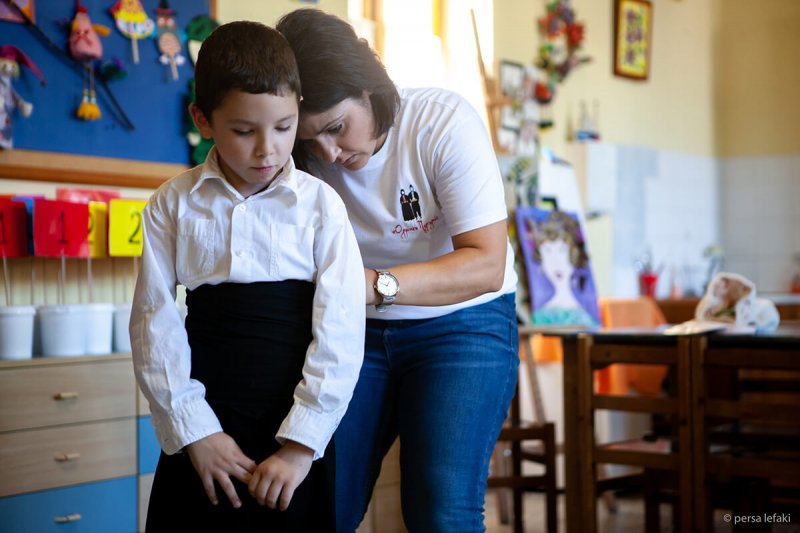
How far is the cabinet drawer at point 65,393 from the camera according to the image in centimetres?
256

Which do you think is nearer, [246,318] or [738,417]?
[246,318]

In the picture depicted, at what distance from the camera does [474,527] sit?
1570 mm

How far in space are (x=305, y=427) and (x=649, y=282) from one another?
460cm

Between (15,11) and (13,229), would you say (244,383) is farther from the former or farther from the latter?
(15,11)

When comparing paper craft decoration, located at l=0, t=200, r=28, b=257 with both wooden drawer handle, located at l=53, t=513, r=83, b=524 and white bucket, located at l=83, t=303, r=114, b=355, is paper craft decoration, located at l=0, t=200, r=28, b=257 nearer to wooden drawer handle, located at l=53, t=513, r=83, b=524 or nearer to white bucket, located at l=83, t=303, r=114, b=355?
white bucket, located at l=83, t=303, r=114, b=355

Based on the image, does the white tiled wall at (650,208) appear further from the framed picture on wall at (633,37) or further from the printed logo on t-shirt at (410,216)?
the printed logo on t-shirt at (410,216)

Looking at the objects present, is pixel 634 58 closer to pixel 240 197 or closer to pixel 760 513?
pixel 760 513

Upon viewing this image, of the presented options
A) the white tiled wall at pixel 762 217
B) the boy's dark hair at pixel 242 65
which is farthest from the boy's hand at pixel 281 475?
the white tiled wall at pixel 762 217

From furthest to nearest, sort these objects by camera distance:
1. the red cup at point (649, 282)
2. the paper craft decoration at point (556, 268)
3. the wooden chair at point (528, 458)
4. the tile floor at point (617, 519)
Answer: the red cup at point (649, 282) < the paper craft decoration at point (556, 268) < the tile floor at point (617, 519) < the wooden chair at point (528, 458)

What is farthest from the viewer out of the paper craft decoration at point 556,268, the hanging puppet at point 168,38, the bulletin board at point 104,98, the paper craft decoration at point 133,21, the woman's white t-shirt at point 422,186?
the paper craft decoration at point 556,268

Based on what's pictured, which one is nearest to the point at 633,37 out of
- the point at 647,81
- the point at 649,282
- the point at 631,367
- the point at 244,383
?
the point at 647,81

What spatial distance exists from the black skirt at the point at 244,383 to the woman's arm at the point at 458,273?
0.56 feet

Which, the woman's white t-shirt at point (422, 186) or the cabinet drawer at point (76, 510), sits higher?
the woman's white t-shirt at point (422, 186)

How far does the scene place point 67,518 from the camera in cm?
262
